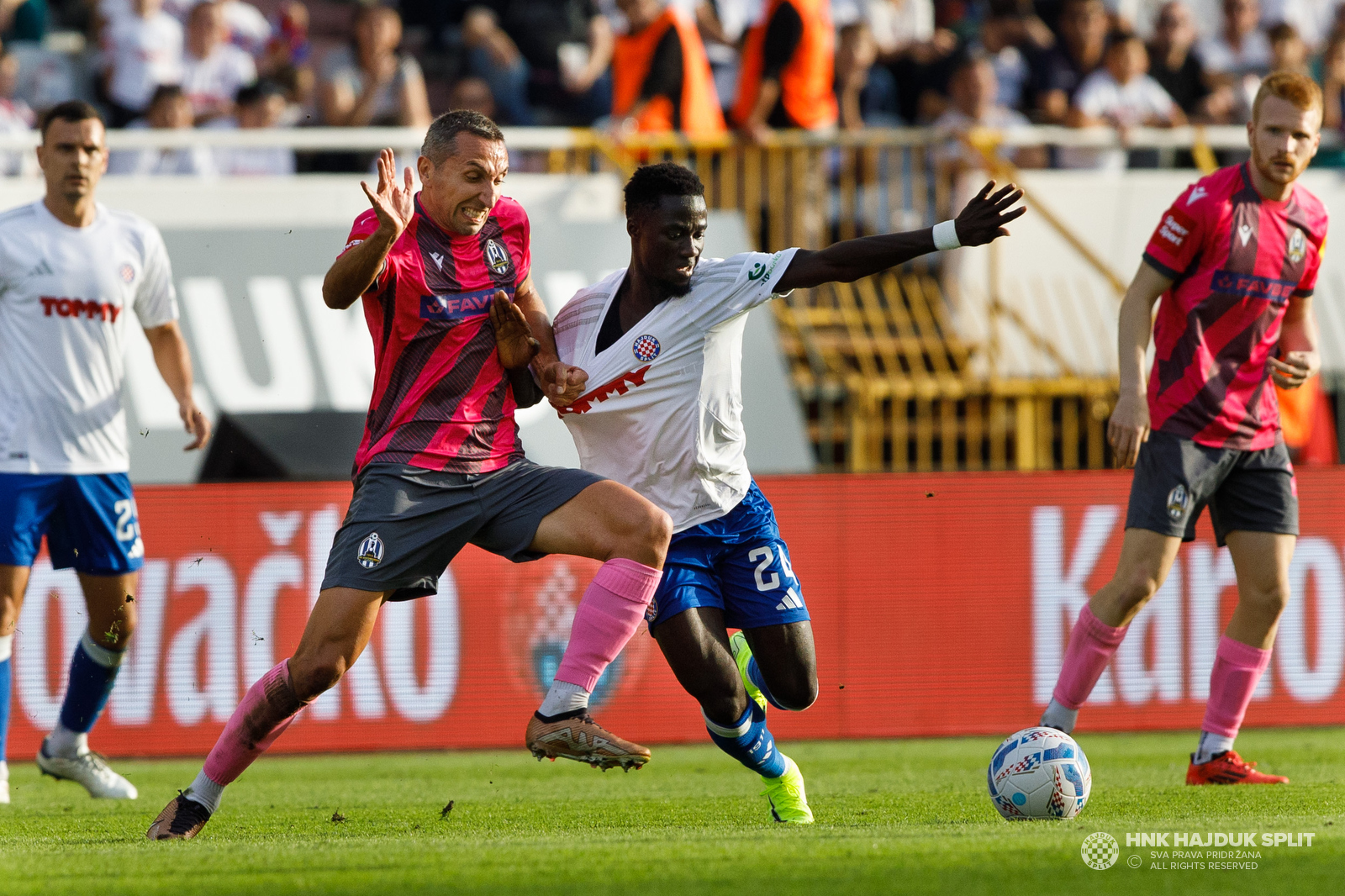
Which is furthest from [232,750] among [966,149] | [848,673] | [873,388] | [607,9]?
[607,9]

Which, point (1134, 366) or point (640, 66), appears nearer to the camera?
point (1134, 366)

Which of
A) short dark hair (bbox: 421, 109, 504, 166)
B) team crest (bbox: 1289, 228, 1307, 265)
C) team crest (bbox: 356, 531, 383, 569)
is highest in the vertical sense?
short dark hair (bbox: 421, 109, 504, 166)

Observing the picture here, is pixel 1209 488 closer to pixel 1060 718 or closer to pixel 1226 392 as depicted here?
pixel 1226 392

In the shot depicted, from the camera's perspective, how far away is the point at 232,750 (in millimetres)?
5406

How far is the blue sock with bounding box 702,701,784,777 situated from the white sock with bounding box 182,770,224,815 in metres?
1.73

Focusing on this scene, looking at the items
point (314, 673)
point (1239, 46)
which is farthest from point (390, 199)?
point (1239, 46)

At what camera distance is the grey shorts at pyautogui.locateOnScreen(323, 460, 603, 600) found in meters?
5.27

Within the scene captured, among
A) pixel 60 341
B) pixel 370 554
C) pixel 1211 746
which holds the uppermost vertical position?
pixel 60 341

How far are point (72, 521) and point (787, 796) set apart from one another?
332cm

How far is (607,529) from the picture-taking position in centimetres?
533

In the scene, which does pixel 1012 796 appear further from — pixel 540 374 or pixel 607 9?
pixel 607 9

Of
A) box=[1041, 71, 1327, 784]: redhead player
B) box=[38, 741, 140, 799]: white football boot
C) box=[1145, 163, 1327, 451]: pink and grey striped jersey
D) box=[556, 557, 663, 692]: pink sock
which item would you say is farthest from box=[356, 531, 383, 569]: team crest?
box=[1145, 163, 1327, 451]: pink and grey striped jersey

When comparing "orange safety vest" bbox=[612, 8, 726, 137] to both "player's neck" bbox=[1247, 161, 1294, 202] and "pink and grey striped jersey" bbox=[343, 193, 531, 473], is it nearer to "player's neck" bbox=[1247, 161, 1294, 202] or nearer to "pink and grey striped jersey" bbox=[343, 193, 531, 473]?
"player's neck" bbox=[1247, 161, 1294, 202]

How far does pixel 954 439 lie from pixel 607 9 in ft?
17.4
